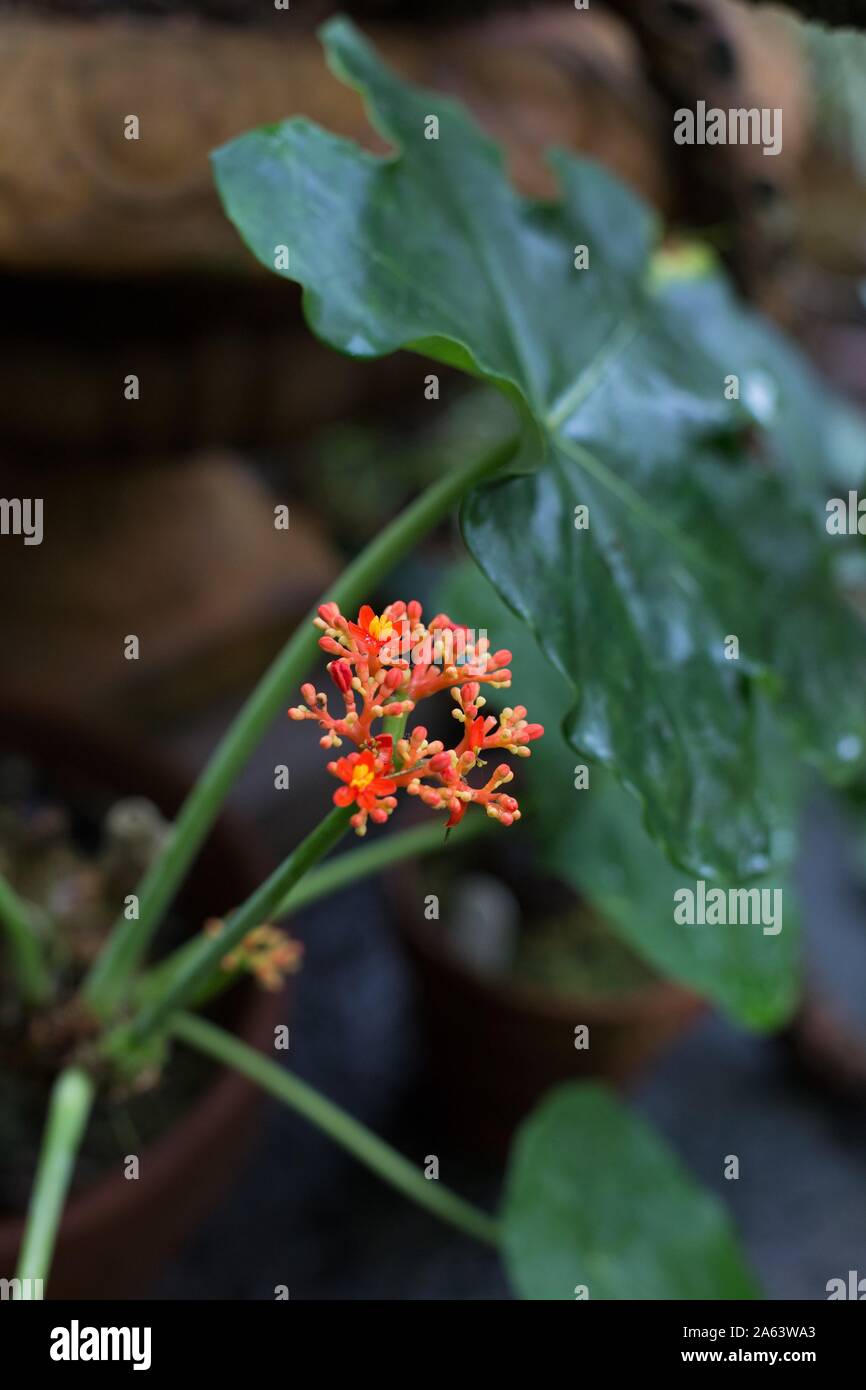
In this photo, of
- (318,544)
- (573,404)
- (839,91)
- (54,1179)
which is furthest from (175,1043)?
(839,91)

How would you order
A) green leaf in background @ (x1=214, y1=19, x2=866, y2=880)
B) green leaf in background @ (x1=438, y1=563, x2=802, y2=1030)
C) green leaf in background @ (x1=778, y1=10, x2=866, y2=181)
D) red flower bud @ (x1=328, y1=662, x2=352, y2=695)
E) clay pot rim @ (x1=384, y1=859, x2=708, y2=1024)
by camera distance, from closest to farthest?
red flower bud @ (x1=328, y1=662, x2=352, y2=695) < green leaf in background @ (x1=214, y1=19, x2=866, y2=880) < green leaf in background @ (x1=438, y1=563, x2=802, y2=1030) < clay pot rim @ (x1=384, y1=859, x2=708, y2=1024) < green leaf in background @ (x1=778, y1=10, x2=866, y2=181)

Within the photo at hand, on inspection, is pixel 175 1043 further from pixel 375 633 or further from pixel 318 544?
pixel 318 544

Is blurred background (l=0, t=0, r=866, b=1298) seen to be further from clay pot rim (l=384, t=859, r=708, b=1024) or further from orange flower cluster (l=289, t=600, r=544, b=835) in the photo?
orange flower cluster (l=289, t=600, r=544, b=835)

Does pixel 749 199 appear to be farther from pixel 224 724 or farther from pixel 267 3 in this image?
pixel 224 724

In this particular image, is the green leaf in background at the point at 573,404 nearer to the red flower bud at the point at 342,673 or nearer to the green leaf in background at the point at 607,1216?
the red flower bud at the point at 342,673

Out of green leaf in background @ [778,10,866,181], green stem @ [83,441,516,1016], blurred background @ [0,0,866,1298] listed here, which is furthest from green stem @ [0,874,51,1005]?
green leaf in background @ [778,10,866,181]

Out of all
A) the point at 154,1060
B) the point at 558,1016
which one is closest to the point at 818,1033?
the point at 558,1016
